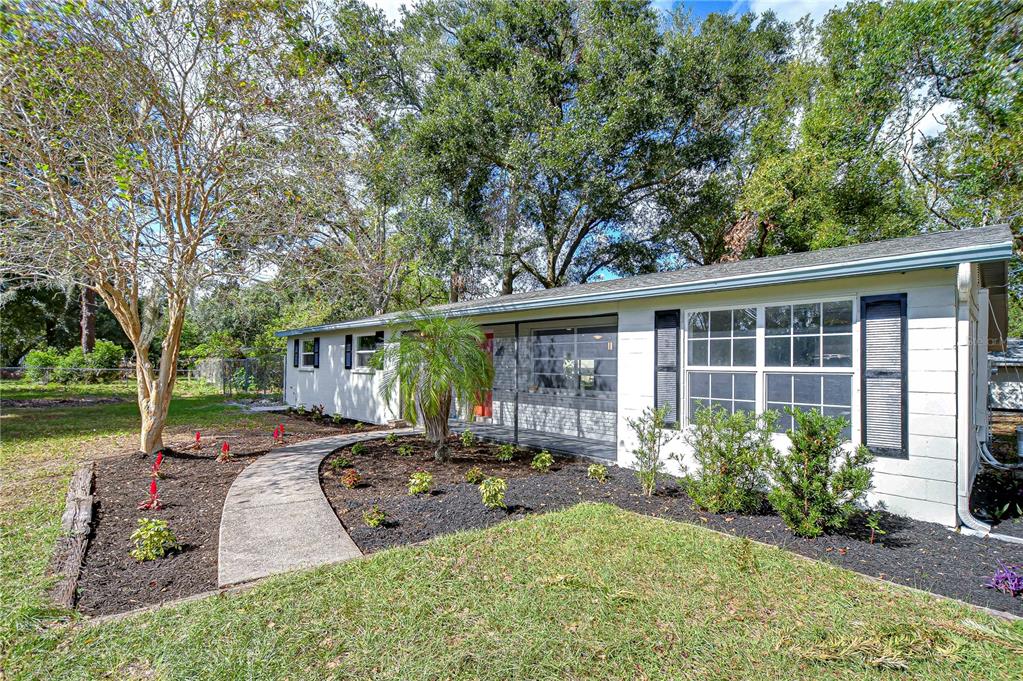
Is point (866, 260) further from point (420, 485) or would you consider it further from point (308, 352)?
point (308, 352)

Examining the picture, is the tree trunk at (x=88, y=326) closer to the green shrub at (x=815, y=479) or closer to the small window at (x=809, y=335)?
the small window at (x=809, y=335)

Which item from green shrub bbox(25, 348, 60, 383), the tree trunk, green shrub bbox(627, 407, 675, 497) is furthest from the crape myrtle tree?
green shrub bbox(25, 348, 60, 383)

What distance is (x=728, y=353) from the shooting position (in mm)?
6062

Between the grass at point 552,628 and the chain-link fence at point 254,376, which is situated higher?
the chain-link fence at point 254,376

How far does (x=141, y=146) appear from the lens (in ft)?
21.7

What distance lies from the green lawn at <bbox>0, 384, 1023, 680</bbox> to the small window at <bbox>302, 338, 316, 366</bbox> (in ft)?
36.4

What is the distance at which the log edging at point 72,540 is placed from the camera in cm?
331

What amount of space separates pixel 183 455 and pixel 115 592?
4.90 meters

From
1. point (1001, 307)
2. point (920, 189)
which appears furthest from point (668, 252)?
point (1001, 307)

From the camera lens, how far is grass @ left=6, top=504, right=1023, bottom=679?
252 cm

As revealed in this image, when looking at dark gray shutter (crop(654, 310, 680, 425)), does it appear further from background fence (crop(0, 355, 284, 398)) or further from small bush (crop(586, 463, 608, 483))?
background fence (crop(0, 355, 284, 398))

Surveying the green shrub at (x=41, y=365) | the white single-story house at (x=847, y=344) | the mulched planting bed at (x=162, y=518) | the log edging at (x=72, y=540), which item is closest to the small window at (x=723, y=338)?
the white single-story house at (x=847, y=344)

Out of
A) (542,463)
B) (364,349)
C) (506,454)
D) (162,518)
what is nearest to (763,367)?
(542,463)

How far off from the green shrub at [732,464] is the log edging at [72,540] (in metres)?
5.29
